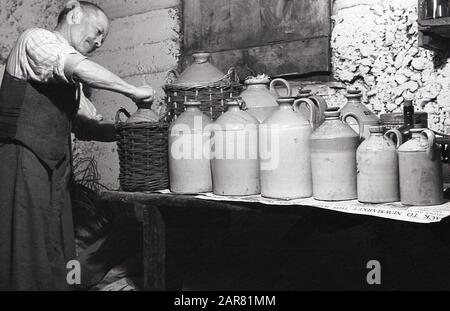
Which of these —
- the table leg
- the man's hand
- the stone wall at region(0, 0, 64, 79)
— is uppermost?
the stone wall at region(0, 0, 64, 79)

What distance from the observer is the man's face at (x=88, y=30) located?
9.35ft

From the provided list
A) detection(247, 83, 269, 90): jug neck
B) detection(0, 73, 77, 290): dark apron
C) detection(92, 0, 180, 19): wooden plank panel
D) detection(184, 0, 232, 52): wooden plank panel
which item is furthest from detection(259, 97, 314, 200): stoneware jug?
detection(92, 0, 180, 19): wooden plank panel

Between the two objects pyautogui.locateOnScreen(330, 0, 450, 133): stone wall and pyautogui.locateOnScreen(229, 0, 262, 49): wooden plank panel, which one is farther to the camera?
pyautogui.locateOnScreen(229, 0, 262, 49): wooden plank panel

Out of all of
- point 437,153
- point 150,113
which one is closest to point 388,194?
point 437,153

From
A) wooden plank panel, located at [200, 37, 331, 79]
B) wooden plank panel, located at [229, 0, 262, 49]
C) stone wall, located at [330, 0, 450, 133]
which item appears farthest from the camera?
wooden plank panel, located at [229, 0, 262, 49]

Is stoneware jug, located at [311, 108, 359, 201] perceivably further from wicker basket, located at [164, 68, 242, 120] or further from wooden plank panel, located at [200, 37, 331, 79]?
wooden plank panel, located at [200, 37, 331, 79]

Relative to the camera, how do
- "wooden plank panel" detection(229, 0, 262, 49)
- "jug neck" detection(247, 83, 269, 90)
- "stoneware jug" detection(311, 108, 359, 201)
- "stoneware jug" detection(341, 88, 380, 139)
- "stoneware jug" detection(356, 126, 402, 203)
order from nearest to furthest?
"stoneware jug" detection(356, 126, 402, 203)
"stoneware jug" detection(311, 108, 359, 201)
"stoneware jug" detection(341, 88, 380, 139)
"jug neck" detection(247, 83, 269, 90)
"wooden plank panel" detection(229, 0, 262, 49)

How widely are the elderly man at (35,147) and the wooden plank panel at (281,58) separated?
96 cm

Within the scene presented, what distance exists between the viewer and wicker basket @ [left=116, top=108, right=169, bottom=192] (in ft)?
8.34

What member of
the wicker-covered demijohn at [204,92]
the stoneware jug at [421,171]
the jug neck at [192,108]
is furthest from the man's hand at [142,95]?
the stoneware jug at [421,171]

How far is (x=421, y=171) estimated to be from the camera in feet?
6.29

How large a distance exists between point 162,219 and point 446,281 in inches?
58.7

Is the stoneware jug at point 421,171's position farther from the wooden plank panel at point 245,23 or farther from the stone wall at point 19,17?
the stone wall at point 19,17

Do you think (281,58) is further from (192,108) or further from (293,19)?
(192,108)
